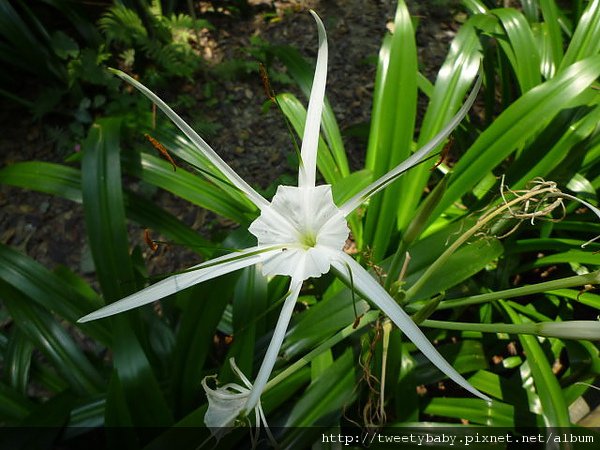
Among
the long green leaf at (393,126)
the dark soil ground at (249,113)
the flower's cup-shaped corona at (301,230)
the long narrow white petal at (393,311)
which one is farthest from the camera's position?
the dark soil ground at (249,113)

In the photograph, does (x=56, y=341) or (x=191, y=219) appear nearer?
(x=56, y=341)

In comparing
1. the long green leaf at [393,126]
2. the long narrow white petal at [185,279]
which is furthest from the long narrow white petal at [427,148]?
the long green leaf at [393,126]

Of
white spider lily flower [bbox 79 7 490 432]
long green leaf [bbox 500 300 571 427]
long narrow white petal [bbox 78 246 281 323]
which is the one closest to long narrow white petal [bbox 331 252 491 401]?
white spider lily flower [bbox 79 7 490 432]

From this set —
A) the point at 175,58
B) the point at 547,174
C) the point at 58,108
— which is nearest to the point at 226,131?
the point at 175,58

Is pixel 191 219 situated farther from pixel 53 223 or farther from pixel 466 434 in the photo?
pixel 466 434

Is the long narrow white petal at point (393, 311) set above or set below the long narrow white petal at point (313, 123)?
below

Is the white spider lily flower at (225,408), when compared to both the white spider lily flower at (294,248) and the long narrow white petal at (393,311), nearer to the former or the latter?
the white spider lily flower at (294,248)

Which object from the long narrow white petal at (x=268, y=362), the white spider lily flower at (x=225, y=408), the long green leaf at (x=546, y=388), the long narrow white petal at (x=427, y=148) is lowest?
the long green leaf at (x=546, y=388)
